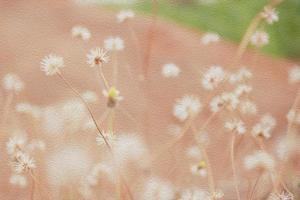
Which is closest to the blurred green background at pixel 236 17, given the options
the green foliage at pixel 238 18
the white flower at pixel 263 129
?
the green foliage at pixel 238 18

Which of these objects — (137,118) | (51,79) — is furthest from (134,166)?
(51,79)

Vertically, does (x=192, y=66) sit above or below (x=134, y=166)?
above

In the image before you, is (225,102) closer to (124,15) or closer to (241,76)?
(241,76)

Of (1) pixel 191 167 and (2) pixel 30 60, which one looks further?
(2) pixel 30 60

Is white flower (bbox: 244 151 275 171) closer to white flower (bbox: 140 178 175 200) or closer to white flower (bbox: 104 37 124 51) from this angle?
white flower (bbox: 140 178 175 200)

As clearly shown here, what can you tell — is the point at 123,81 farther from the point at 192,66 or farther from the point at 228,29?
the point at 228,29

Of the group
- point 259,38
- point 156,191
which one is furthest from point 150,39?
point 156,191

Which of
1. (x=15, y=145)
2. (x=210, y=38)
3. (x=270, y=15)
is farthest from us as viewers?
(x=210, y=38)
